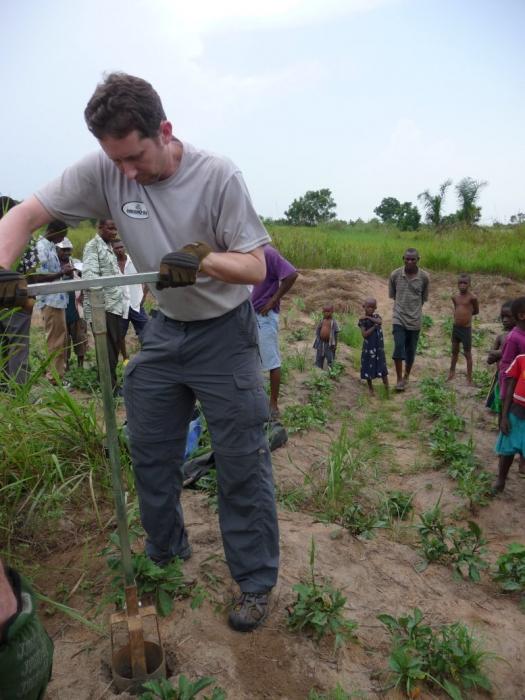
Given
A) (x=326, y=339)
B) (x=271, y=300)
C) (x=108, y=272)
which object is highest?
(x=108, y=272)

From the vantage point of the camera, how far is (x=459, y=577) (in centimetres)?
297

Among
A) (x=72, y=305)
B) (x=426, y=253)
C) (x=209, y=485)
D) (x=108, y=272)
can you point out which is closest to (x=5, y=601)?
(x=209, y=485)

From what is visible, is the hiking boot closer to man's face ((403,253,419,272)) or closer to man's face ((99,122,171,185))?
man's face ((99,122,171,185))

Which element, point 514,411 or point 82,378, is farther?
point 82,378

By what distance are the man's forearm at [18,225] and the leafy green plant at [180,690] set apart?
148 cm

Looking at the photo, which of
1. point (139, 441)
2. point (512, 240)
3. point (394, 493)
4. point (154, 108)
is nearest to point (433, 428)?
point (394, 493)

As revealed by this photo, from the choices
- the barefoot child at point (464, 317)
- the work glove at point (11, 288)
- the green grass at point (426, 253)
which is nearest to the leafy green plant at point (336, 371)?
the barefoot child at point (464, 317)

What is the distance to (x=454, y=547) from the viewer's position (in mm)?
3154

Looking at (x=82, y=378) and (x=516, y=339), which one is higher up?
(x=516, y=339)

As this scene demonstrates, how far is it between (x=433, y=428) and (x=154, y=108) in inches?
179

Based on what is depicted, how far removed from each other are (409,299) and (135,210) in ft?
17.8

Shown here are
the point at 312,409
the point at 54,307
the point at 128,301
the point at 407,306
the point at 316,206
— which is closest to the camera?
the point at 312,409

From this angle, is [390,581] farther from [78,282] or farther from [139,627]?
[78,282]

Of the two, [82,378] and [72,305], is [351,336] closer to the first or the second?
[72,305]
